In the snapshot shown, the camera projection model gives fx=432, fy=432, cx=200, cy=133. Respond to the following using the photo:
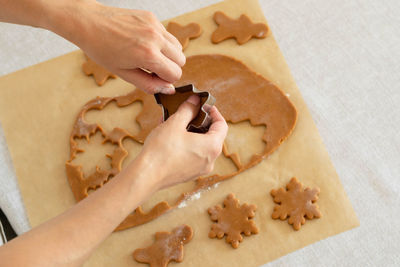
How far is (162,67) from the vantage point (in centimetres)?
79

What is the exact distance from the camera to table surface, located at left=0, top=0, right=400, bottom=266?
3.28ft

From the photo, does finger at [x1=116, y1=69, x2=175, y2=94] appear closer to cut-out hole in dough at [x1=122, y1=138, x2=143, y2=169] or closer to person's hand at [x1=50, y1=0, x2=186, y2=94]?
person's hand at [x1=50, y1=0, x2=186, y2=94]

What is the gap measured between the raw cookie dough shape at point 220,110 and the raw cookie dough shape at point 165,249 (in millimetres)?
59

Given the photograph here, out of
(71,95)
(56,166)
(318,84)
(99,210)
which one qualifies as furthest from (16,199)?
(318,84)

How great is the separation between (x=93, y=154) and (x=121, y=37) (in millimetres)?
418

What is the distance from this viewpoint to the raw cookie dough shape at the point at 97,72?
1179 mm

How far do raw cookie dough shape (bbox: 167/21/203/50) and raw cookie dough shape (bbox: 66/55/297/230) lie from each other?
6cm

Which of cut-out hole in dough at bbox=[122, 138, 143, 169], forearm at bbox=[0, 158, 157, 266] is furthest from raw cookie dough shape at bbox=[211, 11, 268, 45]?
forearm at bbox=[0, 158, 157, 266]

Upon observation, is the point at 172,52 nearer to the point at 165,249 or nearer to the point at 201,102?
the point at 201,102

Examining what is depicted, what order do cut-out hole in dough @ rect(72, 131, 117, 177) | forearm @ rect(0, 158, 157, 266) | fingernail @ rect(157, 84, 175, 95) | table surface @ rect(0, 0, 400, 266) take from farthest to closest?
1. cut-out hole in dough @ rect(72, 131, 117, 177)
2. table surface @ rect(0, 0, 400, 266)
3. fingernail @ rect(157, 84, 175, 95)
4. forearm @ rect(0, 158, 157, 266)

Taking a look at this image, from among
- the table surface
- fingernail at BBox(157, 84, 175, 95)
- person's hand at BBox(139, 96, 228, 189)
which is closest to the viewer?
person's hand at BBox(139, 96, 228, 189)

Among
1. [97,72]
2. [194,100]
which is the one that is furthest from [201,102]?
[97,72]

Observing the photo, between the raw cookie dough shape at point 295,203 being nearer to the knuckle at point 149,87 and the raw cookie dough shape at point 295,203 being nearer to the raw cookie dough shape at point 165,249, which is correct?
the raw cookie dough shape at point 165,249

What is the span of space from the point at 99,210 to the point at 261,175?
19.8 inches
